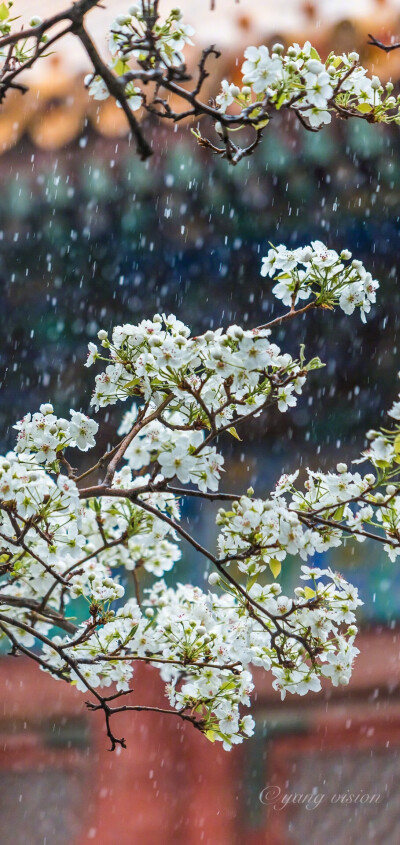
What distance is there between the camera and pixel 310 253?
41.5 inches

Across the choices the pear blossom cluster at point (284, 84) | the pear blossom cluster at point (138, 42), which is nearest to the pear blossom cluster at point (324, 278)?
the pear blossom cluster at point (284, 84)

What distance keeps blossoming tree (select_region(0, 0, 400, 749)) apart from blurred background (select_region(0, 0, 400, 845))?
7.36ft

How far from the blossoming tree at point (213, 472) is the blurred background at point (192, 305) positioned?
2244 millimetres

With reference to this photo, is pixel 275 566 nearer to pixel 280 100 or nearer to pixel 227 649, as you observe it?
pixel 227 649

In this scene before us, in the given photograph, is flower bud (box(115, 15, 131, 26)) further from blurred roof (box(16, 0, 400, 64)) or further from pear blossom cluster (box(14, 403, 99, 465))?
blurred roof (box(16, 0, 400, 64))

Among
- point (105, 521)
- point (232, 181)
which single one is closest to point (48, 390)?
point (232, 181)

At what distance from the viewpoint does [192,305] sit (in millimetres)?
3580

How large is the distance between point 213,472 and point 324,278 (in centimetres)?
31

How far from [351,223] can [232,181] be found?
554 mm

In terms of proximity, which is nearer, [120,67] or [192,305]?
[120,67]

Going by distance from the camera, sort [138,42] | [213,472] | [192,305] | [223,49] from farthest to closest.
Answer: [192,305]
[223,49]
[213,472]
[138,42]

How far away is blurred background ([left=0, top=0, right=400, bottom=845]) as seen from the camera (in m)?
3.20

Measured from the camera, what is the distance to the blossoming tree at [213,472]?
0.94m

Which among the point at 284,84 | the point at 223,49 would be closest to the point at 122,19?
the point at 284,84
